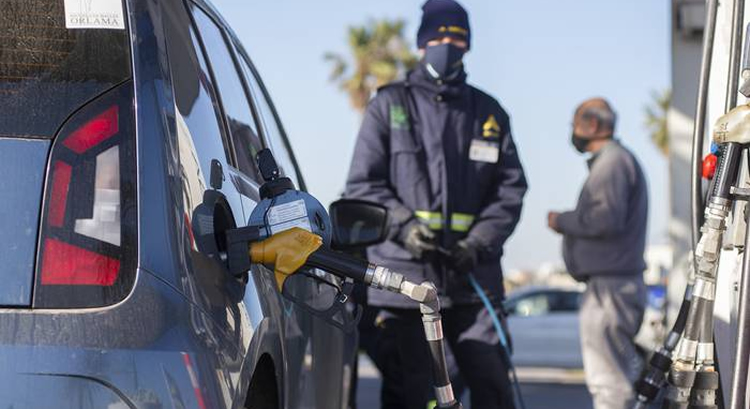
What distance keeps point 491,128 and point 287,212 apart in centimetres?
275

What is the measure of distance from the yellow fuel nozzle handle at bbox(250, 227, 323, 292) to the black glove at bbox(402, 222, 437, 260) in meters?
2.37

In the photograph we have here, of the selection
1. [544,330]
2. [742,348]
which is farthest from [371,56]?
[742,348]

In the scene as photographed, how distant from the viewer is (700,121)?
3992 mm

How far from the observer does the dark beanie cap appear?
5.73m

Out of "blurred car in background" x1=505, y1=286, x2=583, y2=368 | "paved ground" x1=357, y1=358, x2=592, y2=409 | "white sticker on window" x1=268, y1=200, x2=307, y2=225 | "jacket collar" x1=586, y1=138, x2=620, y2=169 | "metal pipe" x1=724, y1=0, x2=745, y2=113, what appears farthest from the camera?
"blurred car in background" x1=505, y1=286, x2=583, y2=368

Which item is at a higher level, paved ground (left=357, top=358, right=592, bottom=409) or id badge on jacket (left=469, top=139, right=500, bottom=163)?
id badge on jacket (left=469, top=139, right=500, bottom=163)

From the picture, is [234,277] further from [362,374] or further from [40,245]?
[362,374]

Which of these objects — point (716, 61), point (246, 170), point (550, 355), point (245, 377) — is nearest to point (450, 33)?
point (716, 61)

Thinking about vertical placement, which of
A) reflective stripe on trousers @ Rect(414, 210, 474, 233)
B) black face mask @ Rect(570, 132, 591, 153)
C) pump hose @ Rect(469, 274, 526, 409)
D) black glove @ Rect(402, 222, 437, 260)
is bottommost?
pump hose @ Rect(469, 274, 526, 409)

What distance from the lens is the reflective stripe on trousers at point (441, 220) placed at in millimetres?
5523

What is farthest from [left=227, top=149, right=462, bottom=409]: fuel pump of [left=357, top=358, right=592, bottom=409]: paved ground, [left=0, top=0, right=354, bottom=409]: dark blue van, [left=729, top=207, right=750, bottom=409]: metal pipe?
[left=357, top=358, right=592, bottom=409]: paved ground

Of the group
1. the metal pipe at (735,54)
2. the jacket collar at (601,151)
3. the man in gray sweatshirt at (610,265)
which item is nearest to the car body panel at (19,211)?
the metal pipe at (735,54)

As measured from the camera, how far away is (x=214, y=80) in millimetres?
3301

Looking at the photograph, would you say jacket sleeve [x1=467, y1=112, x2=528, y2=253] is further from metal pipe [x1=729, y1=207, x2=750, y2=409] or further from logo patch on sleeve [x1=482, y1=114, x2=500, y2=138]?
metal pipe [x1=729, y1=207, x2=750, y2=409]
